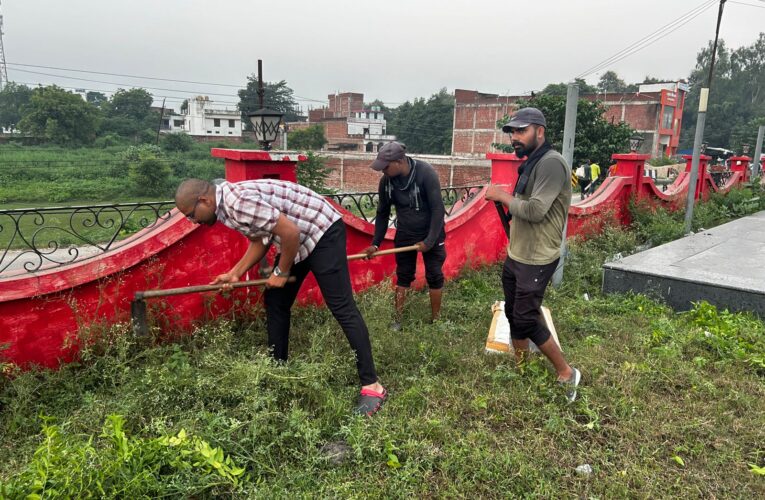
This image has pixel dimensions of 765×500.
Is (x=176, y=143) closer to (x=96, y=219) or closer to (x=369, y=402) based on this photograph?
(x=96, y=219)

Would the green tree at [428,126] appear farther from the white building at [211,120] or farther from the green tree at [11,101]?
A: the green tree at [11,101]

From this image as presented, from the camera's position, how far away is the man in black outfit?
3.98 meters

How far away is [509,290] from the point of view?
3.41 meters

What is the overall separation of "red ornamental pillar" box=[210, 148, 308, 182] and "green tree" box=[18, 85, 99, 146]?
4452cm

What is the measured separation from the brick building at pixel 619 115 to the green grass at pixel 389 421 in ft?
131

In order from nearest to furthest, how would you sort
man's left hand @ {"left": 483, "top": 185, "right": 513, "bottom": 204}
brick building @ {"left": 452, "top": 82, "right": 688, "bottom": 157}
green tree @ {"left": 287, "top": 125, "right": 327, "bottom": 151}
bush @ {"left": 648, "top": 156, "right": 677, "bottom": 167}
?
man's left hand @ {"left": 483, "top": 185, "right": 513, "bottom": 204} < bush @ {"left": 648, "top": 156, "right": 677, "bottom": 167} < brick building @ {"left": 452, "top": 82, "right": 688, "bottom": 157} < green tree @ {"left": 287, "top": 125, "right": 327, "bottom": 151}

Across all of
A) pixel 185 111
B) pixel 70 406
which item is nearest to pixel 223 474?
pixel 70 406

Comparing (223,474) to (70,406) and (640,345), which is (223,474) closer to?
(70,406)

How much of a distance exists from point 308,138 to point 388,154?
143 feet

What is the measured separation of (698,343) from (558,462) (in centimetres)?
205

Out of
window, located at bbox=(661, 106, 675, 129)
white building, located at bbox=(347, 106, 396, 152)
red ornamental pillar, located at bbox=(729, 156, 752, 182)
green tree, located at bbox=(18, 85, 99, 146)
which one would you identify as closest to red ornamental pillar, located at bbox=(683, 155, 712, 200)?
red ornamental pillar, located at bbox=(729, 156, 752, 182)

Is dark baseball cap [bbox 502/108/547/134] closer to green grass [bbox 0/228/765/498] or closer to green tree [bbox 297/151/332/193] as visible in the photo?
green grass [bbox 0/228/765/498]

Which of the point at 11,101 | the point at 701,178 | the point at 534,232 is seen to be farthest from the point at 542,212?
the point at 11,101

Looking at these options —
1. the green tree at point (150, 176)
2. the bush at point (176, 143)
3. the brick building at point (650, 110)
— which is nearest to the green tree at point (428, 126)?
the brick building at point (650, 110)
